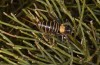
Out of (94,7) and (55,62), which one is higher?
(94,7)

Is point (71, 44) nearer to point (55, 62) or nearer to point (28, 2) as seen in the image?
point (55, 62)

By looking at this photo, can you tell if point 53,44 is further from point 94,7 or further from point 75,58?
point 94,7

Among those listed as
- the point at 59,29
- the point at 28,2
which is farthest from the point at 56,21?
the point at 28,2

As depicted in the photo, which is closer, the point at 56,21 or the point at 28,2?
the point at 56,21

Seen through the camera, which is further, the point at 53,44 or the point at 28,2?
the point at 28,2

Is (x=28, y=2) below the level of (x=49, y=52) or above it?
above

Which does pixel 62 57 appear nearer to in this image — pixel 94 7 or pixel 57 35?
pixel 57 35
